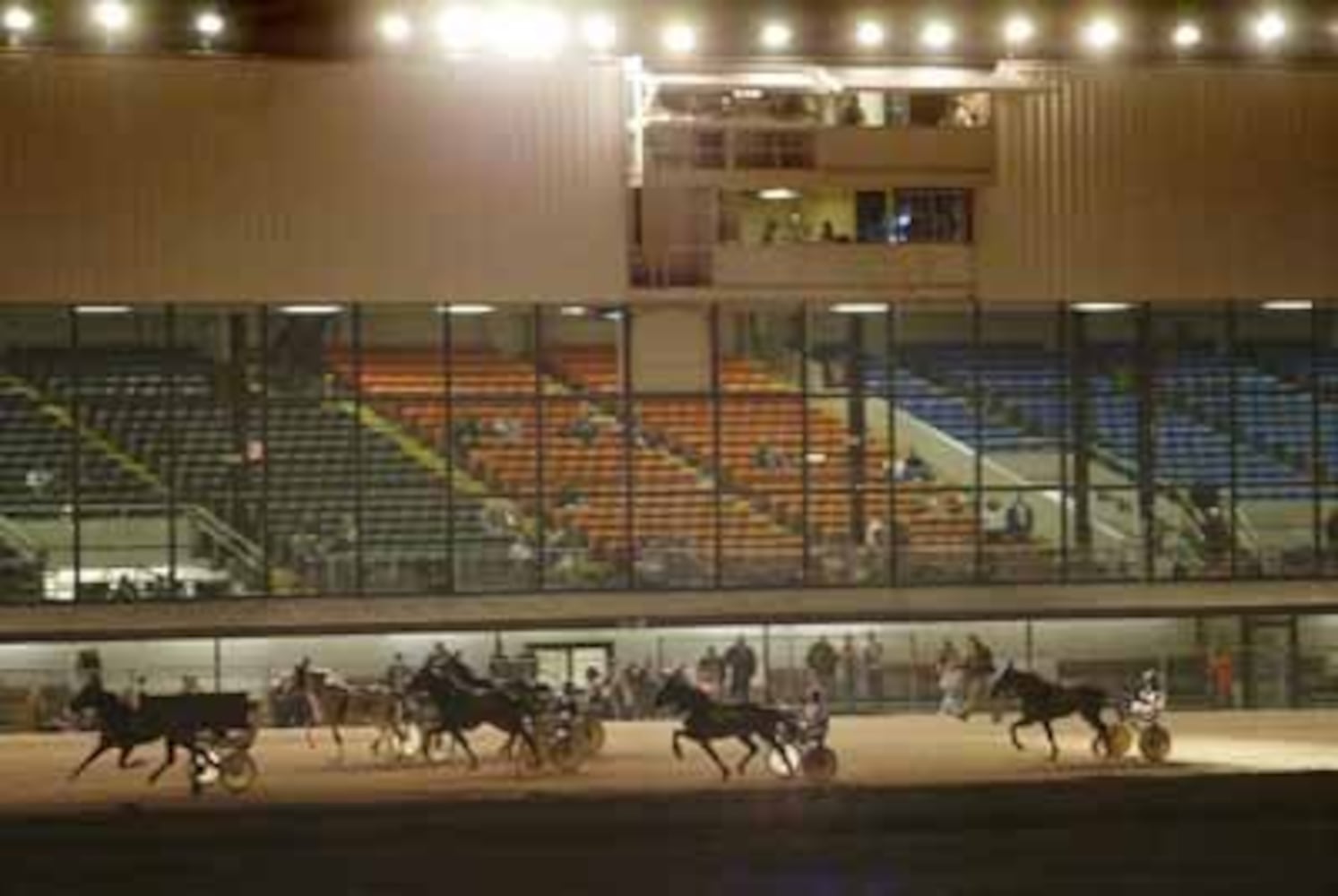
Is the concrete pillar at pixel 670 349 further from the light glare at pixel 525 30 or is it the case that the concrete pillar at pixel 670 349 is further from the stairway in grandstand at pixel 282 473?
the light glare at pixel 525 30

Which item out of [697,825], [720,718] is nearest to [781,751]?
[720,718]

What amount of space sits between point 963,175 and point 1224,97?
162 inches

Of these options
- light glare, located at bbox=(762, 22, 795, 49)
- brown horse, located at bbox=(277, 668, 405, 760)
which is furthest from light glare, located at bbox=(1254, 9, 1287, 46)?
brown horse, located at bbox=(277, 668, 405, 760)

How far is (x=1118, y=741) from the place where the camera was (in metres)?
34.2

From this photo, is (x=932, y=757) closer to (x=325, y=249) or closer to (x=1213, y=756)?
(x=1213, y=756)

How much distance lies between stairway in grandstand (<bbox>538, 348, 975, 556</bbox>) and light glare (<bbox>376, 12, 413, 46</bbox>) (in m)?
4.87

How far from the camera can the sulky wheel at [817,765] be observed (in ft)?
105

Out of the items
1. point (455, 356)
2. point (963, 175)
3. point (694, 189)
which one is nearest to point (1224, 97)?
point (963, 175)

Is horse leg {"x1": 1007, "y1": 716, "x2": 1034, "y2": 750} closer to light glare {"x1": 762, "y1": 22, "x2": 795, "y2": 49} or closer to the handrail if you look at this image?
light glare {"x1": 762, "y1": 22, "x2": 795, "y2": 49}

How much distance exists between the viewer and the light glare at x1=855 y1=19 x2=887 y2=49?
41.3 meters

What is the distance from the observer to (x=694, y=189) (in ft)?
136

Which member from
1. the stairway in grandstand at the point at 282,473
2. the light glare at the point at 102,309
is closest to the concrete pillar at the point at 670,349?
the stairway in grandstand at the point at 282,473

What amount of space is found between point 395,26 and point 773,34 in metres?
5.07

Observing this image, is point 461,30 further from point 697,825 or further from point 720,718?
point 697,825
